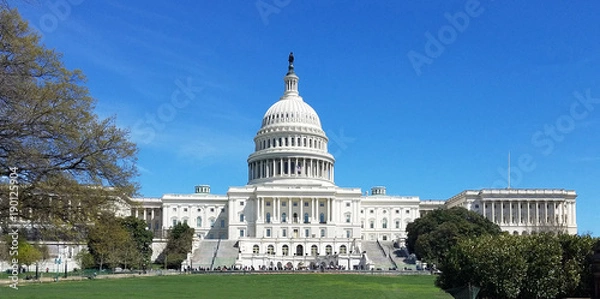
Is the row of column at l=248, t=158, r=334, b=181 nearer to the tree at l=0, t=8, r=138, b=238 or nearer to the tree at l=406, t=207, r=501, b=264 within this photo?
the tree at l=406, t=207, r=501, b=264

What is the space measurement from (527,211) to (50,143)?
5334 inches

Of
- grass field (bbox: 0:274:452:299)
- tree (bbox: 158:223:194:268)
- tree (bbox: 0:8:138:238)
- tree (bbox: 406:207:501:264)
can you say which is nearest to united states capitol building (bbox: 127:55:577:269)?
tree (bbox: 158:223:194:268)

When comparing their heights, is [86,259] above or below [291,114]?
below

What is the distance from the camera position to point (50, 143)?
2209 centimetres

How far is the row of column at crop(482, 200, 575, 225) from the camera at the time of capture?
144512mm

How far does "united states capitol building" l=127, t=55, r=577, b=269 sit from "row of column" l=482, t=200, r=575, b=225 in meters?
0.20

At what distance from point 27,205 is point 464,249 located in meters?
21.9

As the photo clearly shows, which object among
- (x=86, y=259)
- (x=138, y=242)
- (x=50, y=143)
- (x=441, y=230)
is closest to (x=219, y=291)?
(x=50, y=143)

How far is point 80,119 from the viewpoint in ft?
75.2

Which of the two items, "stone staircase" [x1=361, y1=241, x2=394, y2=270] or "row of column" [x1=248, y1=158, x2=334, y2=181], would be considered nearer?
"stone staircase" [x1=361, y1=241, x2=394, y2=270]

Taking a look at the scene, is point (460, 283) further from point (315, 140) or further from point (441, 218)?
point (315, 140)

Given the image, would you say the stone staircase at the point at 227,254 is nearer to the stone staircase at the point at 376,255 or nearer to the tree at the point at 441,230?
the stone staircase at the point at 376,255

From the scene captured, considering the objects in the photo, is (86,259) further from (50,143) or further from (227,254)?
(50,143)

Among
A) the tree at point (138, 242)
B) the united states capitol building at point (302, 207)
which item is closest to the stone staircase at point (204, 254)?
the united states capitol building at point (302, 207)
